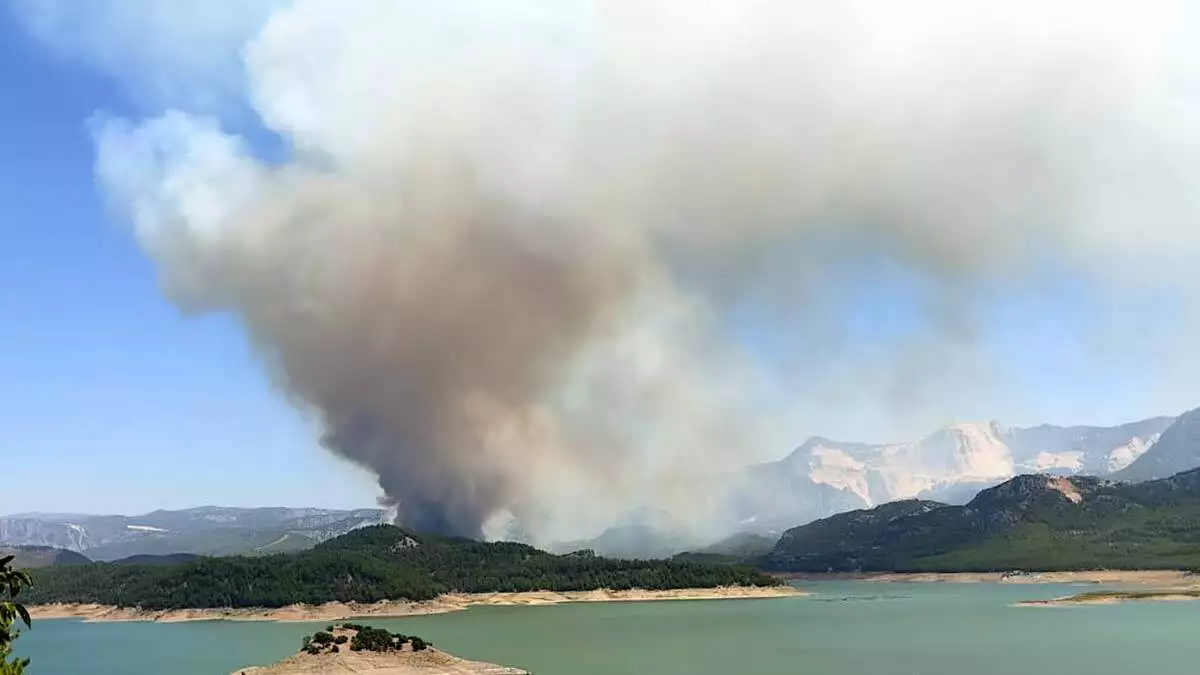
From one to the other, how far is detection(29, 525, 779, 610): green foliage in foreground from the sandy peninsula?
79218mm

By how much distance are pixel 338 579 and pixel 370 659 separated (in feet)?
295

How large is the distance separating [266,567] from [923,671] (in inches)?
4856

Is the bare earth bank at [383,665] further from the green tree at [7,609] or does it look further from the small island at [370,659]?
the green tree at [7,609]

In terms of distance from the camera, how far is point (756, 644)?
91625 millimetres

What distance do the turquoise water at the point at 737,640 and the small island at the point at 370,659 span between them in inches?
219

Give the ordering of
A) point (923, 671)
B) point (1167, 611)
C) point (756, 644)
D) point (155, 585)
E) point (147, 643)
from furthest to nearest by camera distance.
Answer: point (155, 585) → point (1167, 611) → point (147, 643) → point (756, 644) → point (923, 671)

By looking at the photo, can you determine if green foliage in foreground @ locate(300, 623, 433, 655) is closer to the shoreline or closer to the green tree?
the green tree

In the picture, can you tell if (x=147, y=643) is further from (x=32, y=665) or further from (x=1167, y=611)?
(x=1167, y=611)

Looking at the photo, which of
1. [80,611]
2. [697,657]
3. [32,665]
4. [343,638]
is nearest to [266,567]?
[80,611]

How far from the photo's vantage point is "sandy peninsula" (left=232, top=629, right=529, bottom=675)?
73.1 metres

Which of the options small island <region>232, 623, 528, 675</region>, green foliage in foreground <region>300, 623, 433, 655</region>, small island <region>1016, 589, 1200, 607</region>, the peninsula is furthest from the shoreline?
green foliage in foreground <region>300, 623, 433, 655</region>

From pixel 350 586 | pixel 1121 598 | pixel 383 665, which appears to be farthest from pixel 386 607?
pixel 1121 598

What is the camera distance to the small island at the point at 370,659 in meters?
73.5

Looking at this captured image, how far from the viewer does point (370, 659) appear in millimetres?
76188
